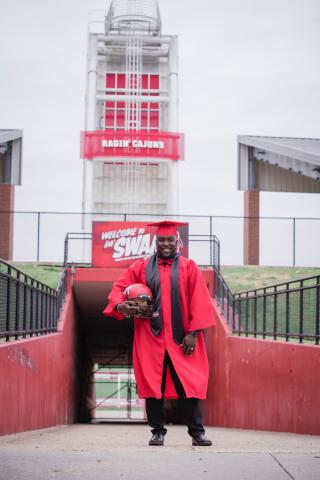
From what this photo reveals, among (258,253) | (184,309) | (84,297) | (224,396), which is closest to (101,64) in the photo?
(258,253)

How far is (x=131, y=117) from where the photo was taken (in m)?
35.4

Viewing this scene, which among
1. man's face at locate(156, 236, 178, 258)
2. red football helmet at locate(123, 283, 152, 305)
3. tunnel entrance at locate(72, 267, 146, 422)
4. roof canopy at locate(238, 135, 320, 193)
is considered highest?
roof canopy at locate(238, 135, 320, 193)

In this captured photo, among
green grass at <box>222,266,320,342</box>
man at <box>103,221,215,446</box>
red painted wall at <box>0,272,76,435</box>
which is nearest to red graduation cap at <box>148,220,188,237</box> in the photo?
man at <box>103,221,215,446</box>

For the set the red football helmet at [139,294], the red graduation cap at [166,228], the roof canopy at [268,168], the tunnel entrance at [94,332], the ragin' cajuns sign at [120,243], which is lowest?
the tunnel entrance at [94,332]

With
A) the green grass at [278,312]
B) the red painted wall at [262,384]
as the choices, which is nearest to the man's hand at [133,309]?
the red painted wall at [262,384]

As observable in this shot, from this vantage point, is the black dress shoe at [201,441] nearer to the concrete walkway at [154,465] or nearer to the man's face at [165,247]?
the concrete walkway at [154,465]

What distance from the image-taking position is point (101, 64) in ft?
120

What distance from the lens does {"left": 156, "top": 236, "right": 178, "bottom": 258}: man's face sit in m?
7.98

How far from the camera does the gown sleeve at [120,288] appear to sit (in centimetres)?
791

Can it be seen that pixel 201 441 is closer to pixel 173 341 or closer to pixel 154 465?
pixel 173 341

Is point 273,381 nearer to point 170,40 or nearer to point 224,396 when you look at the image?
point 224,396

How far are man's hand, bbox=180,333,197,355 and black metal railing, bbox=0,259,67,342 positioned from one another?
3.01 metres

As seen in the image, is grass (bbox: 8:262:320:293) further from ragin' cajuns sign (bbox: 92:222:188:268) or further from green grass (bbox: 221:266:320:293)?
ragin' cajuns sign (bbox: 92:222:188:268)

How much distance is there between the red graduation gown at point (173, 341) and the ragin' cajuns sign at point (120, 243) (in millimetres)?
16349
